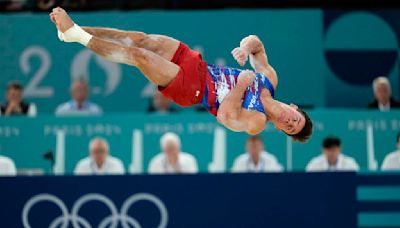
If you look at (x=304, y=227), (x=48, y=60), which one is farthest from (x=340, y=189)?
(x=48, y=60)

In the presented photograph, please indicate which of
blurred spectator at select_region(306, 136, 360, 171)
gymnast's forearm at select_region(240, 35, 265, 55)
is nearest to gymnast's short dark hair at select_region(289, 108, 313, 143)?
gymnast's forearm at select_region(240, 35, 265, 55)

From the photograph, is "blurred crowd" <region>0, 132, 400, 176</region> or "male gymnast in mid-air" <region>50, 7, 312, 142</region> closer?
"male gymnast in mid-air" <region>50, 7, 312, 142</region>

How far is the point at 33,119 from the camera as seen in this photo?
1534 cm

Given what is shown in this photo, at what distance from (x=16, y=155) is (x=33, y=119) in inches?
24.5

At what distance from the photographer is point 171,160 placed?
14.6 meters

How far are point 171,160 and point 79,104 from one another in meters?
2.15

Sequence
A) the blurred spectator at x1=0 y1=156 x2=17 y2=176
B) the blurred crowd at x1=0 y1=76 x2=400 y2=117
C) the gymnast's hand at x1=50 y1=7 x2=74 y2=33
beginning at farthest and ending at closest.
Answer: the blurred crowd at x1=0 y1=76 x2=400 y2=117 → the blurred spectator at x1=0 y1=156 x2=17 y2=176 → the gymnast's hand at x1=50 y1=7 x2=74 y2=33

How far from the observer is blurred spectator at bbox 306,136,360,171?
47.0 ft

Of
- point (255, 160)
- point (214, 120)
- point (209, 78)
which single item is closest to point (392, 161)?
point (255, 160)

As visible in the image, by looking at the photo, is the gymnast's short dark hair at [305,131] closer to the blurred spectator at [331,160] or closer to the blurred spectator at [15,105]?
the blurred spectator at [331,160]

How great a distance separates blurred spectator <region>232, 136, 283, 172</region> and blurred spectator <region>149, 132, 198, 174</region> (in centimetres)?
71

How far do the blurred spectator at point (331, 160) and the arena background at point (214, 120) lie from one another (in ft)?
1.59

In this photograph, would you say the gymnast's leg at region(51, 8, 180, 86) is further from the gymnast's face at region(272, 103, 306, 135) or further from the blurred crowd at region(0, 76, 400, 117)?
the blurred crowd at region(0, 76, 400, 117)

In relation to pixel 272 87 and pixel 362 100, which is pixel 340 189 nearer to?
pixel 272 87
